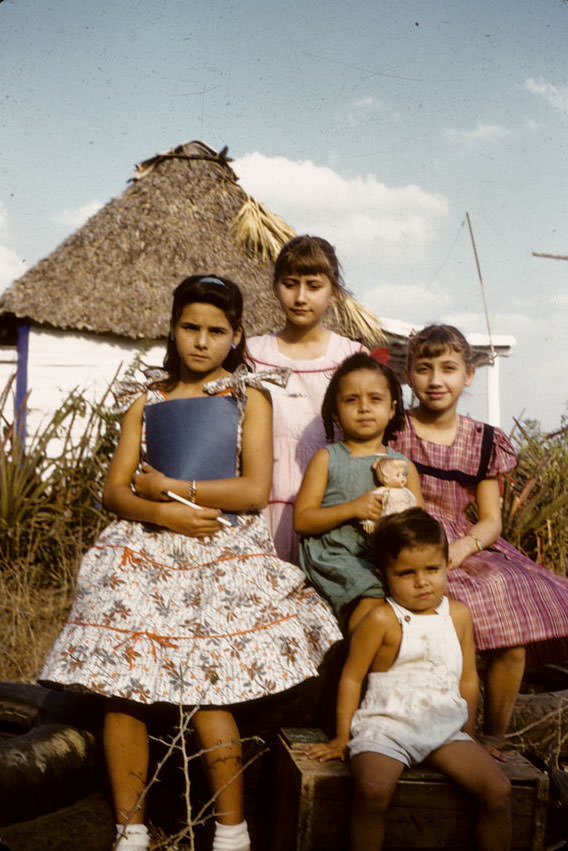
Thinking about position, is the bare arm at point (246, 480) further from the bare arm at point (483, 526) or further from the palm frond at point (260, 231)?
the palm frond at point (260, 231)

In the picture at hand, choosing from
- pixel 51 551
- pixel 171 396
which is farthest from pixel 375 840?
pixel 51 551

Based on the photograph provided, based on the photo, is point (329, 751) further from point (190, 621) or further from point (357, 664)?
point (190, 621)

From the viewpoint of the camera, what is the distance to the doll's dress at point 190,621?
2354mm

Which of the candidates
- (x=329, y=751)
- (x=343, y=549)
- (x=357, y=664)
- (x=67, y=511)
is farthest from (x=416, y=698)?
(x=67, y=511)

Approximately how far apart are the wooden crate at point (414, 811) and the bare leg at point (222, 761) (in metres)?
0.22

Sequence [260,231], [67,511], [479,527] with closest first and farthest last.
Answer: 1. [479,527]
2. [67,511]
3. [260,231]

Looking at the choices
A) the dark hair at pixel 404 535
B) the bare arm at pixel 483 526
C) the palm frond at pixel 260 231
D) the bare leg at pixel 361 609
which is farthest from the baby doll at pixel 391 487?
the palm frond at pixel 260 231

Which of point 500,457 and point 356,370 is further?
point 500,457

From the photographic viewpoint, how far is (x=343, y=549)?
276cm

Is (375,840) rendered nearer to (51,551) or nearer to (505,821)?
(505,821)

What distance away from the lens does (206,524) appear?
8.74 ft

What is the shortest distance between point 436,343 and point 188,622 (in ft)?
5.16

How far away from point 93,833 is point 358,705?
1016 mm

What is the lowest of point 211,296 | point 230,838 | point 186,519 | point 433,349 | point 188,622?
point 230,838
